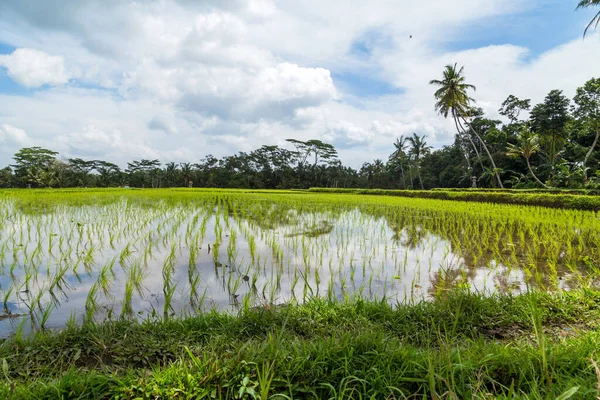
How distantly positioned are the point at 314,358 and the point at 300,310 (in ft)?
2.24

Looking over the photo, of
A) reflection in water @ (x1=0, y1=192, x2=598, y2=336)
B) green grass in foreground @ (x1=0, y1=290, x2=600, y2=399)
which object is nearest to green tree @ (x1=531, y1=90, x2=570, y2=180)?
reflection in water @ (x1=0, y1=192, x2=598, y2=336)

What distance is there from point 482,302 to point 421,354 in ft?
3.80

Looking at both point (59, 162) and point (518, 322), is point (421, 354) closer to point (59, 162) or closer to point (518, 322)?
point (518, 322)

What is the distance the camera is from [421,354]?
5.10 ft

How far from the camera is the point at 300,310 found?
7.44 feet

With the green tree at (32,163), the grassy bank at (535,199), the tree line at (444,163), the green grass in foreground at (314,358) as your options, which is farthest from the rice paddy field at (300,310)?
the green tree at (32,163)

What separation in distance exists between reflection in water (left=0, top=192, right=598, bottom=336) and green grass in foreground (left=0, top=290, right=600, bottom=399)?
12.3 inches

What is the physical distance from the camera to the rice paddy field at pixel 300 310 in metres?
1.42

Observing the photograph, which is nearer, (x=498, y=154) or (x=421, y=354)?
(x=421, y=354)

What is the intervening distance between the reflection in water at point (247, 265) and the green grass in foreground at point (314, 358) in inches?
12.3

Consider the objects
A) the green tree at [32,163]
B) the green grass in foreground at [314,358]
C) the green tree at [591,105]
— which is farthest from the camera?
the green tree at [32,163]

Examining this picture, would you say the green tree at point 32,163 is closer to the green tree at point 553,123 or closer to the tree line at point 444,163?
the tree line at point 444,163

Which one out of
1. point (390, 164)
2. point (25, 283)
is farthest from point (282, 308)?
point (390, 164)

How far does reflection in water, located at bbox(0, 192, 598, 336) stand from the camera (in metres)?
2.58
